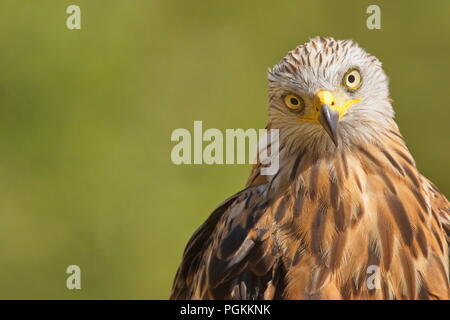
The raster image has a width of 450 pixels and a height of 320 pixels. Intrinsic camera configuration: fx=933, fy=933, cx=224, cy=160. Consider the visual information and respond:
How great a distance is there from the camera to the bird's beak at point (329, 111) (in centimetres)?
303

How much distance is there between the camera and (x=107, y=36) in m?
7.51

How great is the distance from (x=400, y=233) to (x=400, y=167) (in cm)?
24

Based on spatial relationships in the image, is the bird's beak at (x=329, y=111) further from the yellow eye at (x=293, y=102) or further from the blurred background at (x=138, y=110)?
the blurred background at (x=138, y=110)

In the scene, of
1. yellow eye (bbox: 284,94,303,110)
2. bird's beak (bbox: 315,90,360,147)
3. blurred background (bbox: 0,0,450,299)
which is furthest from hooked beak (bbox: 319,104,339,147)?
blurred background (bbox: 0,0,450,299)

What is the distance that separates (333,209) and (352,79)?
1.49ft

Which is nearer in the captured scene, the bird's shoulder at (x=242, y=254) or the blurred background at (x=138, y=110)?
the bird's shoulder at (x=242, y=254)

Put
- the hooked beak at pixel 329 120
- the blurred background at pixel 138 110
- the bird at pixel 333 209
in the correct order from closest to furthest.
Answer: the hooked beak at pixel 329 120 < the bird at pixel 333 209 < the blurred background at pixel 138 110

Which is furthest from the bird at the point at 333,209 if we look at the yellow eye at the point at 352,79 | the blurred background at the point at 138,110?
the blurred background at the point at 138,110

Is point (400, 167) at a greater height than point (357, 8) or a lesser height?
lesser

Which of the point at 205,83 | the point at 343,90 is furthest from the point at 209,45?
the point at 343,90

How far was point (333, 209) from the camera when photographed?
321 centimetres

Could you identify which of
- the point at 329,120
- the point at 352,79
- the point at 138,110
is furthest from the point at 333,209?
the point at 138,110

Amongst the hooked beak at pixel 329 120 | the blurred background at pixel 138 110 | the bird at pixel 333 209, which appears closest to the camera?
the hooked beak at pixel 329 120
